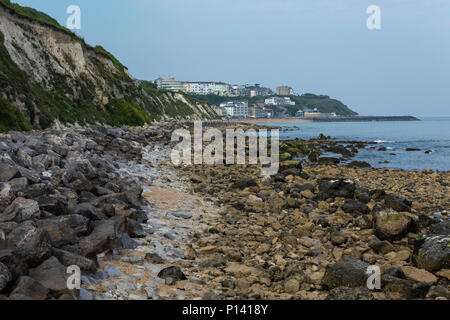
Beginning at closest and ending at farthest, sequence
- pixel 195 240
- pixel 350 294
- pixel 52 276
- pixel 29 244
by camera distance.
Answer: pixel 52 276 < pixel 29 244 < pixel 350 294 < pixel 195 240

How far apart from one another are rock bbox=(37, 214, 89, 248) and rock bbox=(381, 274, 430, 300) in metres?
5.43

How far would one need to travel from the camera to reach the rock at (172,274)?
628 centimetres

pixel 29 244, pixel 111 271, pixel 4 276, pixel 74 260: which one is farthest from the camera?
pixel 111 271

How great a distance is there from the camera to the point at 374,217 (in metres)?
9.77

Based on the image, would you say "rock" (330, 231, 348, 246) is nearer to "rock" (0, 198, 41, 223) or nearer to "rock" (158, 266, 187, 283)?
"rock" (158, 266, 187, 283)

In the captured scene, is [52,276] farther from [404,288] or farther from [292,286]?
[404,288]

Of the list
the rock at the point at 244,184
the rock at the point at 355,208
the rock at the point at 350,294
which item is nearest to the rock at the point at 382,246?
the rock at the point at 350,294

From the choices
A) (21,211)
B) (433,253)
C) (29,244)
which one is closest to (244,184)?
(433,253)

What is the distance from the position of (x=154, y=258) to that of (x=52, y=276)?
7.79 feet

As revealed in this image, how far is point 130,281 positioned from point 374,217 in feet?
22.2

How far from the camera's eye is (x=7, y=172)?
7.88 m

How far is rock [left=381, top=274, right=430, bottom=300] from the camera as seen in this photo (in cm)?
606

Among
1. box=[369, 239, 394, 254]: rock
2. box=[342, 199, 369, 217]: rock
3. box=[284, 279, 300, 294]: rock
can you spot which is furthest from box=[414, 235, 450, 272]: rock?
box=[342, 199, 369, 217]: rock

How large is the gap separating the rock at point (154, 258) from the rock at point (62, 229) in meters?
1.27
